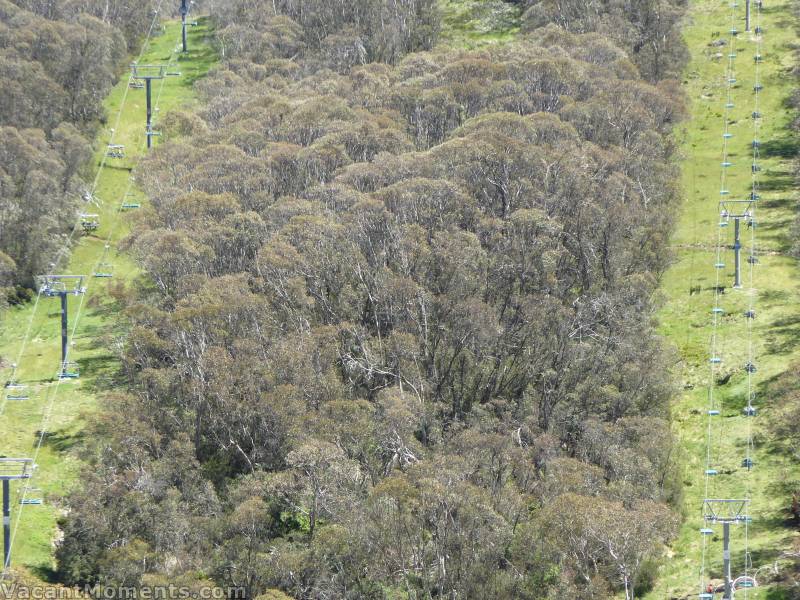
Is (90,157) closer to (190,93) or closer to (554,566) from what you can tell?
(190,93)

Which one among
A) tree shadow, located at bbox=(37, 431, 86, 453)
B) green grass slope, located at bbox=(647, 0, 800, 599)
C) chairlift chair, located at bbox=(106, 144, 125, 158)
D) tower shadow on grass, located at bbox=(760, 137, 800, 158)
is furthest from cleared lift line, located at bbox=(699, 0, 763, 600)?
chairlift chair, located at bbox=(106, 144, 125, 158)

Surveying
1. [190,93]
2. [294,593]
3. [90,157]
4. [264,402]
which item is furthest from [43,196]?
[294,593]

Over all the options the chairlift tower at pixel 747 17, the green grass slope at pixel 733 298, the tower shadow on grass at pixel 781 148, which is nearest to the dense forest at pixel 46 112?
the green grass slope at pixel 733 298

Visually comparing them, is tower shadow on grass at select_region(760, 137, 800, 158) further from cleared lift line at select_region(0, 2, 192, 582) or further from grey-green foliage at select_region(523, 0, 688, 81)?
cleared lift line at select_region(0, 2, 192, 582)

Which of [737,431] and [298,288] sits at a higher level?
[298,288]

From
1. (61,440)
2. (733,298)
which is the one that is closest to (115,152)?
(61,440)

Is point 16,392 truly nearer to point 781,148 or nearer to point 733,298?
point 733,298

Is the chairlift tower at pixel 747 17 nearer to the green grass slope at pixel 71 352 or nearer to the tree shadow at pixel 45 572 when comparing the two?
the green grass slope at pixel 71 352
